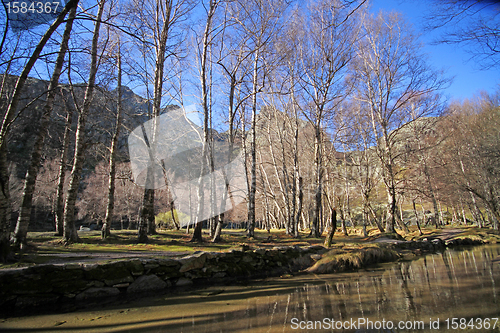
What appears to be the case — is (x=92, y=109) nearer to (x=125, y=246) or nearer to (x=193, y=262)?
(x=125, y=246)

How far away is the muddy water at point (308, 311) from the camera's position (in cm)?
285

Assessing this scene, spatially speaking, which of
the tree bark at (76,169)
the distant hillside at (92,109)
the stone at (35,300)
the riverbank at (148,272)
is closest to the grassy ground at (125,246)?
the tree bark at (76,169)

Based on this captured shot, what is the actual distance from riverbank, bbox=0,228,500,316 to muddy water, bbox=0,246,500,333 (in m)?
0.68

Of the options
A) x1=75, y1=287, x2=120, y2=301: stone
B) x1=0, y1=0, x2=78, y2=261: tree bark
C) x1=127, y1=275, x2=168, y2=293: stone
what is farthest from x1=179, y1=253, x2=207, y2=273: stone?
x1=0, y1=0, x2=78, y2=261: tree bark

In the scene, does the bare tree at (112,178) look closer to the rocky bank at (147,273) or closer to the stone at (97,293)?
the rocky bank at (147,273)

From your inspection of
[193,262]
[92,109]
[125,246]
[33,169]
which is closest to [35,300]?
[193,262]

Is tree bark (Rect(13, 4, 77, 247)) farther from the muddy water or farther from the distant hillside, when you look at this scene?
the muddy water

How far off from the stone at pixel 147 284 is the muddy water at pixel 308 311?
0.73 metres

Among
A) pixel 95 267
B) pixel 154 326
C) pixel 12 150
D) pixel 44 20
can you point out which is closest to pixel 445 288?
pixel 154 326

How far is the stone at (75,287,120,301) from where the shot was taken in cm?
434

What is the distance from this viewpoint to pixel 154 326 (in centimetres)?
304

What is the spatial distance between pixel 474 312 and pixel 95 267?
581cm

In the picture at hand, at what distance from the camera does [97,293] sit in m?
4.50

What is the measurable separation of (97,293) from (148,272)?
934 mm
